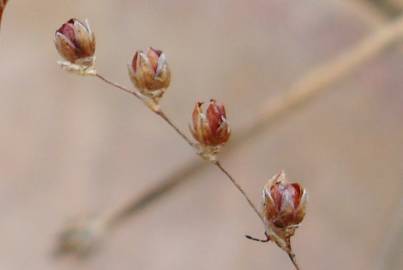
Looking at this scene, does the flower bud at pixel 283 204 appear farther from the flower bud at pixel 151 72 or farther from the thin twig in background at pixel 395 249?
the thin twig in background at pixel 395 249

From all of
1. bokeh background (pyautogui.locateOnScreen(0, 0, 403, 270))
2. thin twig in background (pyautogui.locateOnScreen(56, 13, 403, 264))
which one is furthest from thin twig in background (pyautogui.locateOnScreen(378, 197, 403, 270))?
bokeh background (pyautogui.locateOnScreen(0, 0, 403, 270))

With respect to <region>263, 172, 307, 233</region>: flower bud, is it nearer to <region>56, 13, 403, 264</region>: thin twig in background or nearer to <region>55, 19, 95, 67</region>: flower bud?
<region>55, 19, 95, 67</region>: flower bud

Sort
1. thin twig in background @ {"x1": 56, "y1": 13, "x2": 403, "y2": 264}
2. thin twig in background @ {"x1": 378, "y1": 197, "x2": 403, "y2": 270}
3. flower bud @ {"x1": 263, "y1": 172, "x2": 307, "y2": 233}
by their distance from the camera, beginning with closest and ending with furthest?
flower bud @ {"x1": 263, "y1": 172, "x2": 307, "y2": 233} → thin twig in background @ {"x1": 378, "y1": 197, "x2": 403, "y2": 270} → thin twig in background @ {"x1": 56, "y1": 13, "x2": 403, "y2": 264}

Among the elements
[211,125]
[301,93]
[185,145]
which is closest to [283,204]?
[211,125]

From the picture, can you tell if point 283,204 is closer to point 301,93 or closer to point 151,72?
point 151,72

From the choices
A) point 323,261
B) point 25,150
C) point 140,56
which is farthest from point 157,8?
point 140,56
